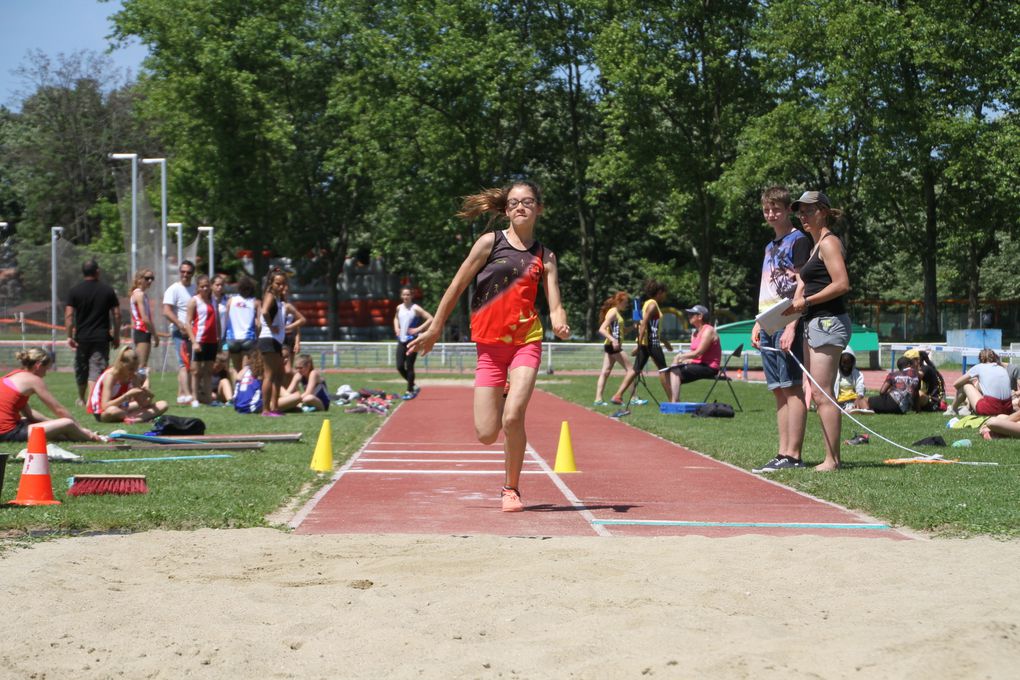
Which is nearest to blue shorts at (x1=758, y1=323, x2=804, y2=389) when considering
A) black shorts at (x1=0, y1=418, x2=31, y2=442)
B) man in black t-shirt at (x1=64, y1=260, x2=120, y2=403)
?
black shorts at (x1=0, y1=418, x2=31, y2=442)

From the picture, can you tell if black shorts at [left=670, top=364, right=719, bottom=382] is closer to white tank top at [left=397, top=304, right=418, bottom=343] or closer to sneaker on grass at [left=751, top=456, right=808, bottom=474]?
white tank top at [left=397, top=304, right=418, bottom=343]

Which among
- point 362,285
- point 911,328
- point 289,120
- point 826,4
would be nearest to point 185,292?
point 826,4

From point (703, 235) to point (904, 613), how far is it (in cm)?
4664

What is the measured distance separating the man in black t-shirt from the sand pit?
10.4m

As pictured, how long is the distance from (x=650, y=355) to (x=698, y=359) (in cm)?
77

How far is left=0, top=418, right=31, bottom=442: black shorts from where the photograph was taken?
36.7ft

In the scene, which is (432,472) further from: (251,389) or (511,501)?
(251,389)

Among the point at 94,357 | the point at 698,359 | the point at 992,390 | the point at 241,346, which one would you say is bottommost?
the point at 992,390

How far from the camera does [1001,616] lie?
15.6 feet

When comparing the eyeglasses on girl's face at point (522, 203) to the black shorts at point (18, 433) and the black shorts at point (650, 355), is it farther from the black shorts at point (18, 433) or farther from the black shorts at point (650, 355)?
the black shorts at point (650, 355)

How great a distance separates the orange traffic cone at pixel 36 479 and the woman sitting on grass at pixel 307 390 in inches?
387

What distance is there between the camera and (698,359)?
A: 1923cm

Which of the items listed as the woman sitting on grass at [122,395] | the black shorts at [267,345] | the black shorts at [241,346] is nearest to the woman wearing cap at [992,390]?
the black shorts at [267,345]

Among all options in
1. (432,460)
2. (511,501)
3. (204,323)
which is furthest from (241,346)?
(511,501)
